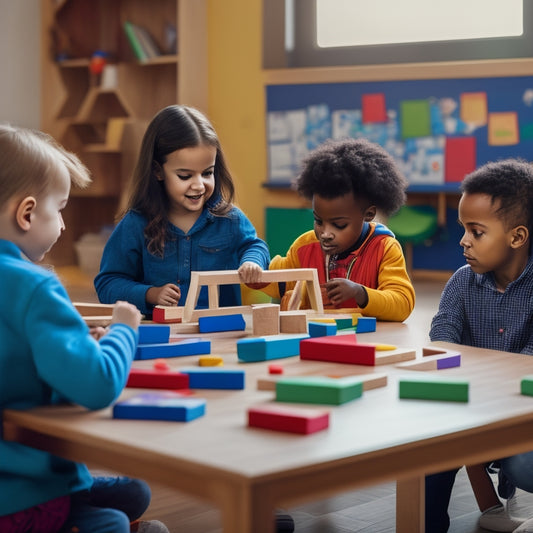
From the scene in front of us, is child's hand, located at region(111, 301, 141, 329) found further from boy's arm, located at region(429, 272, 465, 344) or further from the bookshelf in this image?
the bookshelf

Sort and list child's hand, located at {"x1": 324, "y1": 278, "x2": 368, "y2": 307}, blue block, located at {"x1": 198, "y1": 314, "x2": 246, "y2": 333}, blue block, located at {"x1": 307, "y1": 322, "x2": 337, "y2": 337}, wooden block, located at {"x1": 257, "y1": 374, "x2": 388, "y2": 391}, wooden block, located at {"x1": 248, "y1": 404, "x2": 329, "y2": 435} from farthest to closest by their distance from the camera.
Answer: child's hand, located at {"x1": 324, "y1": 278, "x2": 368, "y2": 307} < blue block, located at {"x1": 198, "y1": 314, "x2": 246, "y2": 333} < blue block, located at {"x1": 307, "y1": 322, "x2": 337, "y2": 337} < wooden block, located at {"x1": 257, "y1": 374, "x2": 388, "y2": 391} < wooden block, located at {"x1": 248, "y1": 404, "x2": 329, "y2": 435}

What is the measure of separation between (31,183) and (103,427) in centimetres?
40

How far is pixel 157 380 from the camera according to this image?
50.1 inches

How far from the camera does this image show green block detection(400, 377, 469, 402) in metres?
1.21

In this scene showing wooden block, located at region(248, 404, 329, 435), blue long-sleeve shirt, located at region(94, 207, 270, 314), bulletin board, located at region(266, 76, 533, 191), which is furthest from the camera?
bulletin board, located at region(266, 76, 533, 191)

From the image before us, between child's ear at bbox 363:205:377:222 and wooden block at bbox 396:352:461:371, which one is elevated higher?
child's ear at bbox 363:205:377:222

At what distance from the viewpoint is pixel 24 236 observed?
4.22 ft

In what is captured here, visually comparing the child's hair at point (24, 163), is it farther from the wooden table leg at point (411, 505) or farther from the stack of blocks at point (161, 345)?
the wooden table leg at point (411, 505)

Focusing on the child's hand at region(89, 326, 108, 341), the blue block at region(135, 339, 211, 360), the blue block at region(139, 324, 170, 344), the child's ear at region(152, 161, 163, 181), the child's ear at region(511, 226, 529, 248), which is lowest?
the blue block at region(135, 339, 211, 360)

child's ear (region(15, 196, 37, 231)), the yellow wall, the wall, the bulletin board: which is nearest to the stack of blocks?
child's ear (region(15, 196, 37, 231))

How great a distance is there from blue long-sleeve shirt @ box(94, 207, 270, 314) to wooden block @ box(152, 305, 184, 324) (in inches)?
16.2

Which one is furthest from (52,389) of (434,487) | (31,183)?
(434,487)

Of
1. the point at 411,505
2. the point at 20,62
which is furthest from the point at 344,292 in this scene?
the point at 20,62

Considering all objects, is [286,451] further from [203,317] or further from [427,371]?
[203,317]
